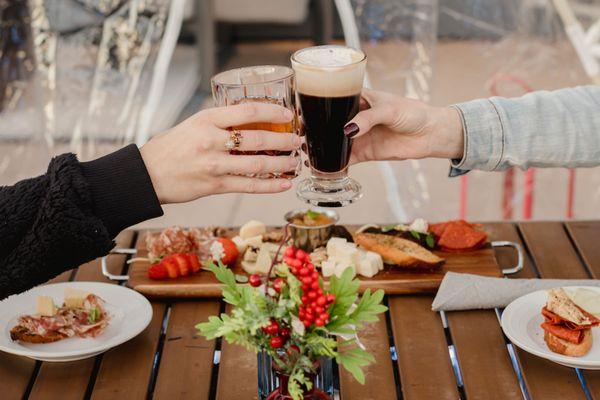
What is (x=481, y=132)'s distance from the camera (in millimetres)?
1729

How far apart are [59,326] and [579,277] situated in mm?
977

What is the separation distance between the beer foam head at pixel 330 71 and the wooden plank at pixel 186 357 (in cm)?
47

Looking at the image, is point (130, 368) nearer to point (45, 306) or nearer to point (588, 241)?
point (45, 306)

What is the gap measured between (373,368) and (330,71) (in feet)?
1.56

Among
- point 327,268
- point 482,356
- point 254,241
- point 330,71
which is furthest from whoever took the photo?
point 254,241

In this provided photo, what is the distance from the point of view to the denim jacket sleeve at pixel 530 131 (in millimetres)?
1735

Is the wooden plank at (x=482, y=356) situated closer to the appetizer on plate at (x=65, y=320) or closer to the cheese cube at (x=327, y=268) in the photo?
the cheese cube at (x=327, y=268)

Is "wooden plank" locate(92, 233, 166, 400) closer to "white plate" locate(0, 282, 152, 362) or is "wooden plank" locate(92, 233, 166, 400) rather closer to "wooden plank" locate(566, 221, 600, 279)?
"white plate" locate(0, 282, 152, 362)

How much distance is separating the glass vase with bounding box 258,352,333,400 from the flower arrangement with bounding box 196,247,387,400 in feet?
0.21

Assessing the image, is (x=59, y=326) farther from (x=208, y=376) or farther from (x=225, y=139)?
(x=225, y=139)

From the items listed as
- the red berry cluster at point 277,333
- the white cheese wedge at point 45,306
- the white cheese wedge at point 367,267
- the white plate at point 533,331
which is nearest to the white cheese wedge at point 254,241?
the white cheese wedge at point 367,267

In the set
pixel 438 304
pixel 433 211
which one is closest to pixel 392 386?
pixel 438 304

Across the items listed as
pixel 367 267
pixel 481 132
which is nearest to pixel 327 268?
pixel 367 267

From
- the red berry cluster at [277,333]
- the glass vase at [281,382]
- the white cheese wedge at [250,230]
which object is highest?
the red berry cluster at [277,333]
